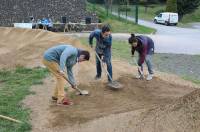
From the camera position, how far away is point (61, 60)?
32.6ft

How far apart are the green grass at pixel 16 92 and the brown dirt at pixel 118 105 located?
203mm

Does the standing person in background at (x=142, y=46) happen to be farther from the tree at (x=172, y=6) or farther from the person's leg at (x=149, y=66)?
the tree at (x=172, y=6)

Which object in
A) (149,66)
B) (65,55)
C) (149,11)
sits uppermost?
(65,55)

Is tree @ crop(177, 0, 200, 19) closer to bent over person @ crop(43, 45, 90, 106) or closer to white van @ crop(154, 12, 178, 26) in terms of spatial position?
white van @ crop(154, 12, 178, 26)

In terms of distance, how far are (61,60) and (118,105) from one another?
5.26ft

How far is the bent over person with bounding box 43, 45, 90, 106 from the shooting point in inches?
391

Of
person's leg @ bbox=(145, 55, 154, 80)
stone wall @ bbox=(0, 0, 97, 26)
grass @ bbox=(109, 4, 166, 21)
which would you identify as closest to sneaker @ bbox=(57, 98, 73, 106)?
person's leg @ bbox=(145, 55, 154, 80)

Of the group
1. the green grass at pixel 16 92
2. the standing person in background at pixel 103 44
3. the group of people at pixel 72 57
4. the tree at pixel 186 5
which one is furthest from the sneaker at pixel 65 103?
the tree at pixel 186 5

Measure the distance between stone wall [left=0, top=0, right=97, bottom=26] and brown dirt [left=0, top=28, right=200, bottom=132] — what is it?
20.9 metres

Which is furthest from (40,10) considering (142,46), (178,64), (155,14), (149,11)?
(149,11)

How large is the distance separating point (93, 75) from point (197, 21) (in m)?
55.0

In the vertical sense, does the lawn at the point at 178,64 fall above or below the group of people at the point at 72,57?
below

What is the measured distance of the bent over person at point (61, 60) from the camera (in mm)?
9938

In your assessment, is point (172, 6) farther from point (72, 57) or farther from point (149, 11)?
point (72, 57)
